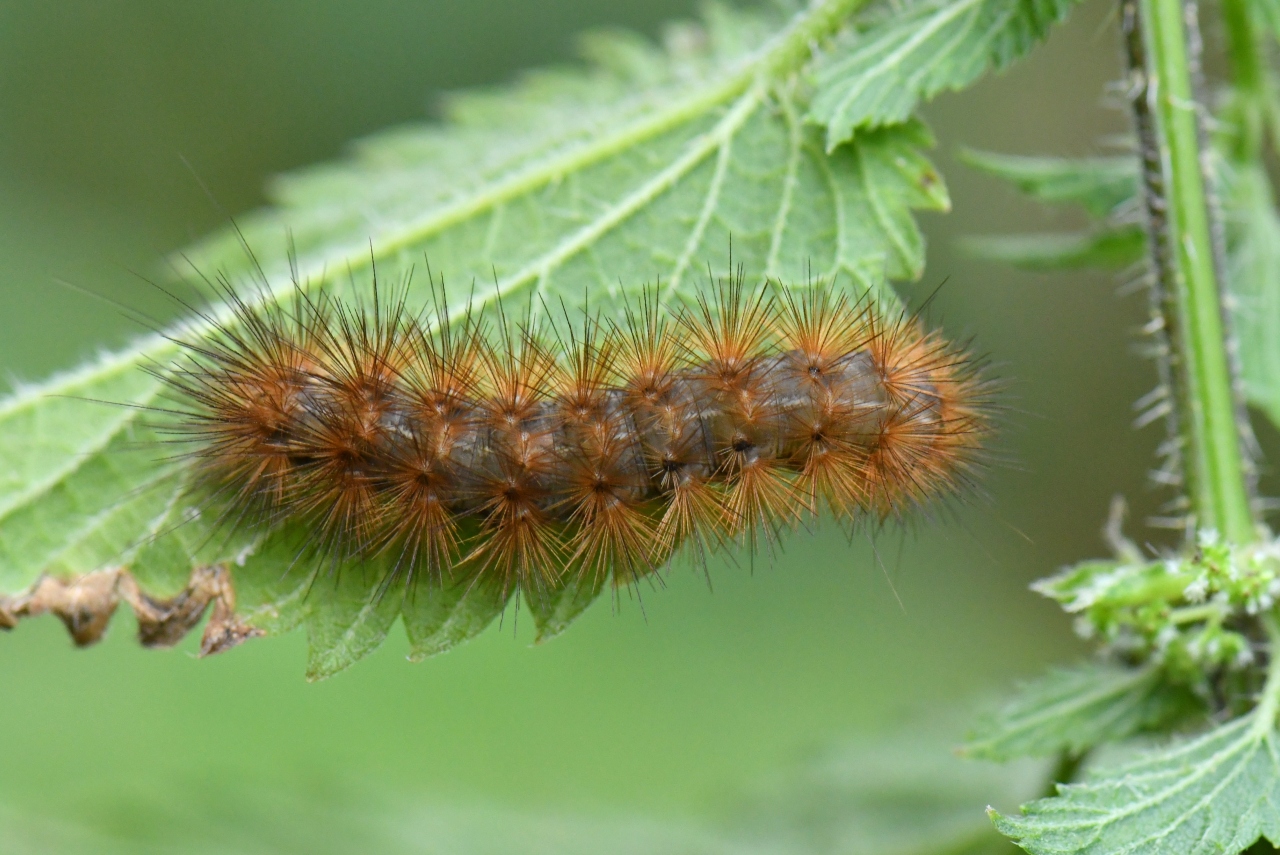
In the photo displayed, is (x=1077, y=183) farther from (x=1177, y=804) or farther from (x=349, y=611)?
(x=349, y=611)

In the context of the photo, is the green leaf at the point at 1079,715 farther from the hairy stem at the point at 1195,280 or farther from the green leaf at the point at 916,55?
the green leaf at the point at 916,55

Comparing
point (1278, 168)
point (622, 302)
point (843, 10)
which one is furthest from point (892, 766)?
point (1278, 168)

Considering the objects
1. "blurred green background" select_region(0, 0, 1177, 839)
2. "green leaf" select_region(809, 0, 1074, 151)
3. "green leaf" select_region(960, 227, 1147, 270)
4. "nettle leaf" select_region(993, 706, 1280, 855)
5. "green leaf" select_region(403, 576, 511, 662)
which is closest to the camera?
"nettle leaf" select_region(993, 706, 1280, 855)

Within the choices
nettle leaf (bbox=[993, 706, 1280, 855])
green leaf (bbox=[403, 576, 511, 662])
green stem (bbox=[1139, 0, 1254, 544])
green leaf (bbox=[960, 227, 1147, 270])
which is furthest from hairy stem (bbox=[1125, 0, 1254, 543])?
green leaf (bbox=[403, 576, 511, 662])

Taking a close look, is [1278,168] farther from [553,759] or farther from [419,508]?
[419,508]

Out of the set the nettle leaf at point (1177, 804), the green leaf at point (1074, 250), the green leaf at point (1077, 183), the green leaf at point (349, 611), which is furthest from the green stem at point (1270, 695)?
the green leaf at point (349, 611)

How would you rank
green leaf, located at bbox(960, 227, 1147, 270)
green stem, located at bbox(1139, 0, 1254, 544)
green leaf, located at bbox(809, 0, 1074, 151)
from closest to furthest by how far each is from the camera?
green stem, located at bbox(1139, 0, 1254, 544) → green leaf, located at bbox(809, 0, 1074, 151) → green leaf, located at bbox(960, 227, 1147, 270)

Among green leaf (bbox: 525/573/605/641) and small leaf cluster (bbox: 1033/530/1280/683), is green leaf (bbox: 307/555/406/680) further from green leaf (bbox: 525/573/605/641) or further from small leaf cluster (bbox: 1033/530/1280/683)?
small leaf cluster (bbox: 1033/530/1280/683)
